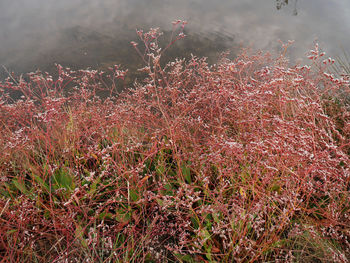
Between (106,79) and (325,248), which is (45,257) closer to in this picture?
(325,248)

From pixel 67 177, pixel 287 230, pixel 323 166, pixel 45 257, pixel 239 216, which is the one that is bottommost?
pixel 45 257

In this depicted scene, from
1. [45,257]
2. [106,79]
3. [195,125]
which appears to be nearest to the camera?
[45,257]

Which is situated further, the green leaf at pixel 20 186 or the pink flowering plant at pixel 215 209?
the green leaf at pixel 20 186

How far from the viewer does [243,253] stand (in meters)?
2.07

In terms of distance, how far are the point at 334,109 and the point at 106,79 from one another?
203 inches

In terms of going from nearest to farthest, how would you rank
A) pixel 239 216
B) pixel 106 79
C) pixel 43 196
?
pixel 239 216, pixel 43 196, pixel 106 79

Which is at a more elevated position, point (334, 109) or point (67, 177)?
point (334, 109)

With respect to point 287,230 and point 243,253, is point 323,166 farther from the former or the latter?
point 243,253

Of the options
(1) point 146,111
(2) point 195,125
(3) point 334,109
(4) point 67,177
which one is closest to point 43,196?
(4) point 67,177

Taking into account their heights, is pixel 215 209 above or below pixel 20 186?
above

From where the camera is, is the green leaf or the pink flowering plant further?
the green leaf

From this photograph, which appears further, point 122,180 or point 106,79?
point 106,79

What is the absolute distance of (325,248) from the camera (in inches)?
81.1

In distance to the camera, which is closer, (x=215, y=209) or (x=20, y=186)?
(x=215, y=209)
